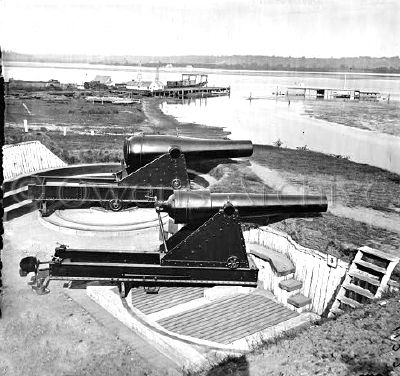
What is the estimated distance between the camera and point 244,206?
347 centimetres

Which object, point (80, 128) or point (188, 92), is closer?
point (80, 128)

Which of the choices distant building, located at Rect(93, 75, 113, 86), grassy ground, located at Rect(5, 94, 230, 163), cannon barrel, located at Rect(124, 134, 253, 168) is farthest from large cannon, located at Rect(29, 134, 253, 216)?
distant building, located at Rect(93, 75, 113, 86)

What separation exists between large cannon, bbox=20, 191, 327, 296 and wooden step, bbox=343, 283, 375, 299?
7.58 ft

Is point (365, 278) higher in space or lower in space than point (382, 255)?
lower

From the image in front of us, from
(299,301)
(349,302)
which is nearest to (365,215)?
(299,301)

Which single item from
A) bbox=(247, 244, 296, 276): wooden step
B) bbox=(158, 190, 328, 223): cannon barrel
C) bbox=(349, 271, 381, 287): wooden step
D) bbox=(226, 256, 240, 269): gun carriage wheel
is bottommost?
bbox=(247, 244, 296, 276): wooden step

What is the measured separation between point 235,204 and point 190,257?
21.0 inches

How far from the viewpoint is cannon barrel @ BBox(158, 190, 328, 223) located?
336 centimetres

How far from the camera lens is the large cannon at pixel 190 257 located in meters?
3.27

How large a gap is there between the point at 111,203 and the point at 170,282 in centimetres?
117

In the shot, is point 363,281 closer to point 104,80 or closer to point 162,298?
point 162,298

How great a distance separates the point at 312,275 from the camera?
6.35 m

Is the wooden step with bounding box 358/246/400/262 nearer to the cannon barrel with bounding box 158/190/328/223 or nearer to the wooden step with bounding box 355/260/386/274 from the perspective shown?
the wooden step with bounding box 355/260/386/274

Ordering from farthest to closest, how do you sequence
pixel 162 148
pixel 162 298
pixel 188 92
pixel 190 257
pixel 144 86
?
pixel 188 92
pixel 144 86
pixel 162 298
pixel 162 148
pixel 190 257
